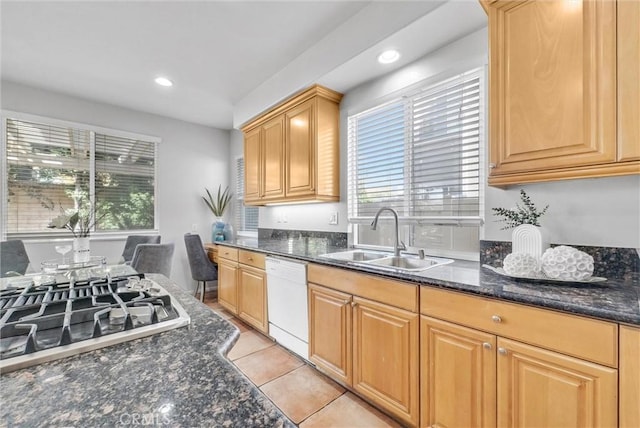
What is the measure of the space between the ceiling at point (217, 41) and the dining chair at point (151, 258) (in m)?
1.78

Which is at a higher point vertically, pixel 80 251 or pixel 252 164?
pixel 252 164

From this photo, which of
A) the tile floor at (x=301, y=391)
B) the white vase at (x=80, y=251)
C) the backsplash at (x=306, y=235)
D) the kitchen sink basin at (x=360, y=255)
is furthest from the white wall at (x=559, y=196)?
the white vase at (x=80, y=251)

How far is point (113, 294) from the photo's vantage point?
0.91 m

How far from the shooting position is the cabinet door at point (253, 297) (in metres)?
2.58

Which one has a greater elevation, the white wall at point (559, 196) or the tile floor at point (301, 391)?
the white wall at point (559, 196)

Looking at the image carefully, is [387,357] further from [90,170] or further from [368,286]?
[90,170]

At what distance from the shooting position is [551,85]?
4.14ft

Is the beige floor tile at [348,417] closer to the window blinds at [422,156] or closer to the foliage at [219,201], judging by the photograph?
the window blinds at [422,156]

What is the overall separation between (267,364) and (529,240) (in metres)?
2.01

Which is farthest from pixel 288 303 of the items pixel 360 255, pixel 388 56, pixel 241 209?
pixel 241 209

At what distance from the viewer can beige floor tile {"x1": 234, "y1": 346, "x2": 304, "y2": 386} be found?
6.70 feet

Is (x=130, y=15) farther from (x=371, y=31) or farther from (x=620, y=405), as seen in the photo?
(x=620, y=405)

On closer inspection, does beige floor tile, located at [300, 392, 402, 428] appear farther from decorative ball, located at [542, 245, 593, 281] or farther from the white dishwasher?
decorative ball, located at [542, 245, 593, 281]

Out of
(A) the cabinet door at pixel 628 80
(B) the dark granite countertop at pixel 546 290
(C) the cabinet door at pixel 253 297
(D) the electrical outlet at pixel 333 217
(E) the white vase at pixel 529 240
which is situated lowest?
(C) the cabinet door at pixel 253 297
